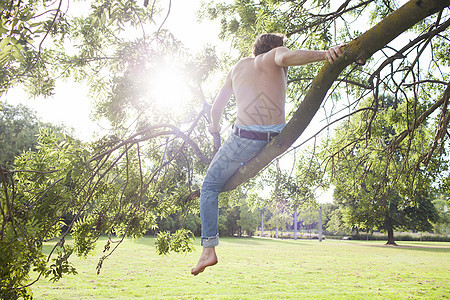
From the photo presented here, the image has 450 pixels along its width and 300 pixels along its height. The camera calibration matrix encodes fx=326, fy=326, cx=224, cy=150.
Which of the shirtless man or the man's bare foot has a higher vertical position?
the shirtless man

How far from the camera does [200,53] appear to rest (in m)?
4.71

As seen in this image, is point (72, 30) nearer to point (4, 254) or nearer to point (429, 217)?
point (4, 254)

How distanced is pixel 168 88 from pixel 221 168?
8.74ft

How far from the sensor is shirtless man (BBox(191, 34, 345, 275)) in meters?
2.37

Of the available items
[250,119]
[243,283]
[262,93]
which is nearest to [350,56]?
[262,93]

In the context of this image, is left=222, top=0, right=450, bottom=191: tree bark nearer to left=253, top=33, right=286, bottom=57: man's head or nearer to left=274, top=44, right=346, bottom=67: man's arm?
left=274, top=44, right=346, bottom=67: man's arm

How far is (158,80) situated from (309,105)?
2.81 metres

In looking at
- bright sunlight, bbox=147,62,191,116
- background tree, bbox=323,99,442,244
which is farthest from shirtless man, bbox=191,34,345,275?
background tree, bbox=323,99,442,244

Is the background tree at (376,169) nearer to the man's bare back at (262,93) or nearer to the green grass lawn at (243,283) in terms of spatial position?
the green grass lawn at (243,283)

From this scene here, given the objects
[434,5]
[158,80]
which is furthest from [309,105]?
[158,80]

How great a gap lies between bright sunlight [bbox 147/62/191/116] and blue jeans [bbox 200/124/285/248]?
2.28 meters

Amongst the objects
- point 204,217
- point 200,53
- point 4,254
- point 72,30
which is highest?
point 72,30

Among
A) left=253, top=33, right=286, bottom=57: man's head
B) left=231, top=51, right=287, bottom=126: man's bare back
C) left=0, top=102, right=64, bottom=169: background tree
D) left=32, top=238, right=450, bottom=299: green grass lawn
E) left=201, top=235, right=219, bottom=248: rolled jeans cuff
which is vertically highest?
left=0, top=102, right=64, bottom=169: background tree

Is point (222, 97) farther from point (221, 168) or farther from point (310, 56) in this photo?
point (310, 56)
